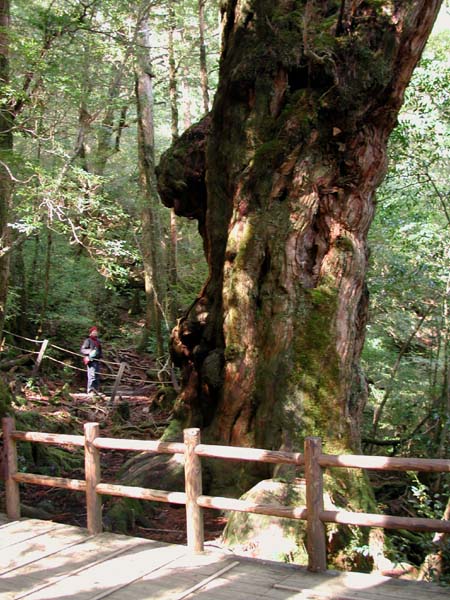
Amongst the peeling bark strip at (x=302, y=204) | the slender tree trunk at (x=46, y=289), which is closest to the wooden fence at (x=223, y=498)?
the peeling bark strip at (x=302, y=204)

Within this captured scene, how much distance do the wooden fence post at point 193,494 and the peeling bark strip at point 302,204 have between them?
1898 millimetres

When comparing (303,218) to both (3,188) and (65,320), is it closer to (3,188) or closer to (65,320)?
(3,188)

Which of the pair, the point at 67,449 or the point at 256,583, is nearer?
the point at 256,583

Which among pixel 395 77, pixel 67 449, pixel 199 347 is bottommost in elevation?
pixel 67 449

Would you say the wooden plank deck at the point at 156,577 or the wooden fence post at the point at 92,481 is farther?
the wooden fence post at the point at 92,481

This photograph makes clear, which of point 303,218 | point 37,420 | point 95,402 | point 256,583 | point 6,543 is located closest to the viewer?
point 256,583

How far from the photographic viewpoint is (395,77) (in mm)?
7328

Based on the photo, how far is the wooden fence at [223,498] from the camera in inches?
170

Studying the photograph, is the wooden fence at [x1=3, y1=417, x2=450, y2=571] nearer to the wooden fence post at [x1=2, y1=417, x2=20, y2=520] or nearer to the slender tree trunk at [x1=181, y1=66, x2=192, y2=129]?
the wooden fence post at [x1=2, y1=417, x2=20, y2=520]

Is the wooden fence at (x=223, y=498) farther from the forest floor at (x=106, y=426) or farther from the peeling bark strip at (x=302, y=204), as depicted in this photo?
the peeling bark strip at (x=302, y=204)

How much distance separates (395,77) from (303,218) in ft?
6.09

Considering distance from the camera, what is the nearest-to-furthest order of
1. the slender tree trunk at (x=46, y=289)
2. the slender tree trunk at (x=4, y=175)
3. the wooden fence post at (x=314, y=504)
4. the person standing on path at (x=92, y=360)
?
the wooden fence post at (x=314, y=504) → the slender tree trunk at (x=4, y=175) → the person standing on path at (x=92, y=360) → the slender tree trunk at (x=46, y=289)

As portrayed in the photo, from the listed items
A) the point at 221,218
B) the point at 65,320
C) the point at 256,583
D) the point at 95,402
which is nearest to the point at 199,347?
the point at 221,218

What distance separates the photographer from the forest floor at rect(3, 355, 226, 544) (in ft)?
24.6
